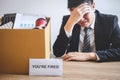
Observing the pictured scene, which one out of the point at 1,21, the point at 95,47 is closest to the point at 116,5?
the point at 95,47

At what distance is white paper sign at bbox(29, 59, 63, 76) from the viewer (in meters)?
1.03

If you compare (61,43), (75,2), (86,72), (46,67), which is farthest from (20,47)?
(75,2)

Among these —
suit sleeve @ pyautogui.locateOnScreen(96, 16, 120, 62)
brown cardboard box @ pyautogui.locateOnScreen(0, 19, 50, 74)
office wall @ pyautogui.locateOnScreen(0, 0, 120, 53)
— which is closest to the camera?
brown cardboard box @ pyautogui.locateOnScreen(0, 19, 50, 74)

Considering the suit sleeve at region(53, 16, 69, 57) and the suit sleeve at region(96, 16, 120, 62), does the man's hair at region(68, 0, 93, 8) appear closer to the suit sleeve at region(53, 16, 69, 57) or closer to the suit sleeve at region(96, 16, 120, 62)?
the suit sleeve at region(53, 16, 69, 57)

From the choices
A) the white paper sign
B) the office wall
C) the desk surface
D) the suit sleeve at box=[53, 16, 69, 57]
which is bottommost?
the desk surface

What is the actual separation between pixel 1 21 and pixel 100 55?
0.71 m

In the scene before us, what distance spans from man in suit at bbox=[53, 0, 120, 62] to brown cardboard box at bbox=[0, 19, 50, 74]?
0.44m

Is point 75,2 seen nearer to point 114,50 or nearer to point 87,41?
point 87,41

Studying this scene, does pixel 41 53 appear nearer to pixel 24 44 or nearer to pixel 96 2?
pixel 24 44

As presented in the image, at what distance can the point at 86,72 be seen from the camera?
1.12 m

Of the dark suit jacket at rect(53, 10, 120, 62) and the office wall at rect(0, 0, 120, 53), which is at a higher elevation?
the office wall at rect(0, 0, 120, 53)

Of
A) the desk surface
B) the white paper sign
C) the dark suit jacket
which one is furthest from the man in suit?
the white paper sign

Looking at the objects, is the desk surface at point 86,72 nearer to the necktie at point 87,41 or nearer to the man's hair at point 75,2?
the necktie at point 87,41

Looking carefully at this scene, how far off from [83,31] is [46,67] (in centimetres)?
56
